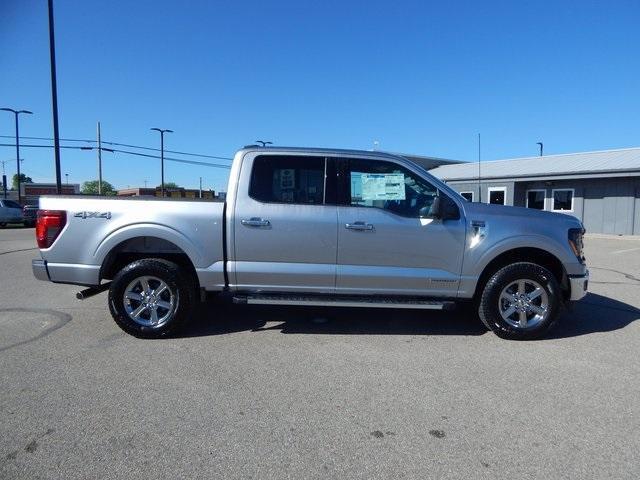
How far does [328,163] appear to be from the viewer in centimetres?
512

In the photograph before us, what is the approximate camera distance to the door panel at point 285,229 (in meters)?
4.93

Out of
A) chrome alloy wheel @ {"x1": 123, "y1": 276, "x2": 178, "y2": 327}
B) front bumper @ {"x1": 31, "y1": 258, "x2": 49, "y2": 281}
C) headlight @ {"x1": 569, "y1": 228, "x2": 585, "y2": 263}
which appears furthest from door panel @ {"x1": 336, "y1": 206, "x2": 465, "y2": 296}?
front bumper @ {"x1": 31, "y1": 258, "x2": 49, "y2": 281}

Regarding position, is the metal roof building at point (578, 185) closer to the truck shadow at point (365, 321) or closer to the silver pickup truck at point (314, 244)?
the truck shadow at point (365, 321)

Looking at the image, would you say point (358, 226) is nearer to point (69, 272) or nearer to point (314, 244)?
point (314, 244)

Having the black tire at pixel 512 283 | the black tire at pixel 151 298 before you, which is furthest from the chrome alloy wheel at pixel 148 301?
the black tire at pixel 512 283

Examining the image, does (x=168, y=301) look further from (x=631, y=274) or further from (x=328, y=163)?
(x=631, y=274)

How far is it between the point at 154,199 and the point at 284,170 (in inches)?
56.1

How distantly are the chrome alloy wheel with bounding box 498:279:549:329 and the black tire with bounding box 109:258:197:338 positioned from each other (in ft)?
11.2

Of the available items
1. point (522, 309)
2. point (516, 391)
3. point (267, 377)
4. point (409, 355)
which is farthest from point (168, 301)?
point (522, 309)

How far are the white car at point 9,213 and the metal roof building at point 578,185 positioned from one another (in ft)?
80.1

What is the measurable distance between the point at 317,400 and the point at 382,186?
8.05ft

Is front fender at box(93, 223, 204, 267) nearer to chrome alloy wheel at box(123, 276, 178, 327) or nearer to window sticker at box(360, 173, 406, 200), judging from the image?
chrome alloy wheel at box(123, 276, 178, 327)

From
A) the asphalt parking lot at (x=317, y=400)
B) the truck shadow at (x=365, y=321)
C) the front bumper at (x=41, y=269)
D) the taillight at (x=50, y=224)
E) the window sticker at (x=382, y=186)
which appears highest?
the window sticker at (x=382, y=186)

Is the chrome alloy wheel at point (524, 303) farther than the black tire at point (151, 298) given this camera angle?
Yes
